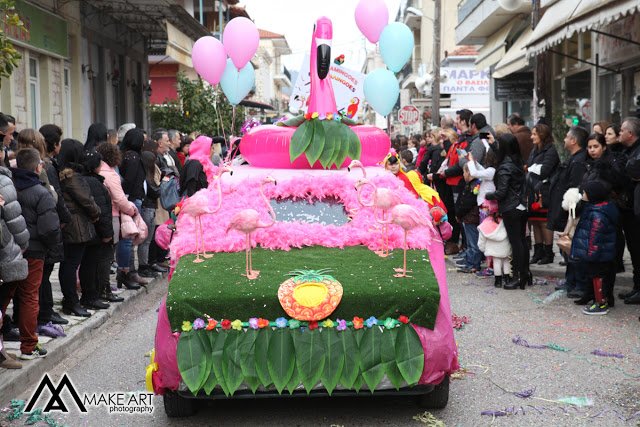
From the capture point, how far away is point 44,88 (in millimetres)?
15836

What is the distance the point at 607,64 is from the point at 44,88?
11.8 m

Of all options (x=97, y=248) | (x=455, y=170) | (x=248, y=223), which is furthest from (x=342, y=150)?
(x=455, y=170)

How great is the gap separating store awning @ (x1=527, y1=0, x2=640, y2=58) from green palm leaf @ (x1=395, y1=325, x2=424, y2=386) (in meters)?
5.58

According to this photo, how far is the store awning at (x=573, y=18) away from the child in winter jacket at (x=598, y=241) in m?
2.28

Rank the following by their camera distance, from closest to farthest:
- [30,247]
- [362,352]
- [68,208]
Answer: [362,352] → [30,247] → [68,208]

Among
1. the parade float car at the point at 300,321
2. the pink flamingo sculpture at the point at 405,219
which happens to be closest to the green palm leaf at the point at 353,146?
the parade float car at the point at 300,321

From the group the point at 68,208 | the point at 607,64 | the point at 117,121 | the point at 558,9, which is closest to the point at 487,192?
the point at 558,9

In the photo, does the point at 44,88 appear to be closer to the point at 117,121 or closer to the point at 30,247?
the point at 117,121

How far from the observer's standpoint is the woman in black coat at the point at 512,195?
29.0ft

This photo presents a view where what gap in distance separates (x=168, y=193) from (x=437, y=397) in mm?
5883

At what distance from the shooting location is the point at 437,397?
16.2 ft

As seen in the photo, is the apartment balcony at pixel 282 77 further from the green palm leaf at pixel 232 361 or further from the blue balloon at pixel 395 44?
the green palm leaf at pixel 232 361

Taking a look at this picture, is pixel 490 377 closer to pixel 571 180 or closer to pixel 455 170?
pixel 571 180

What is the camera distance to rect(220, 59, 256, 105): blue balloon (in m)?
9.34
